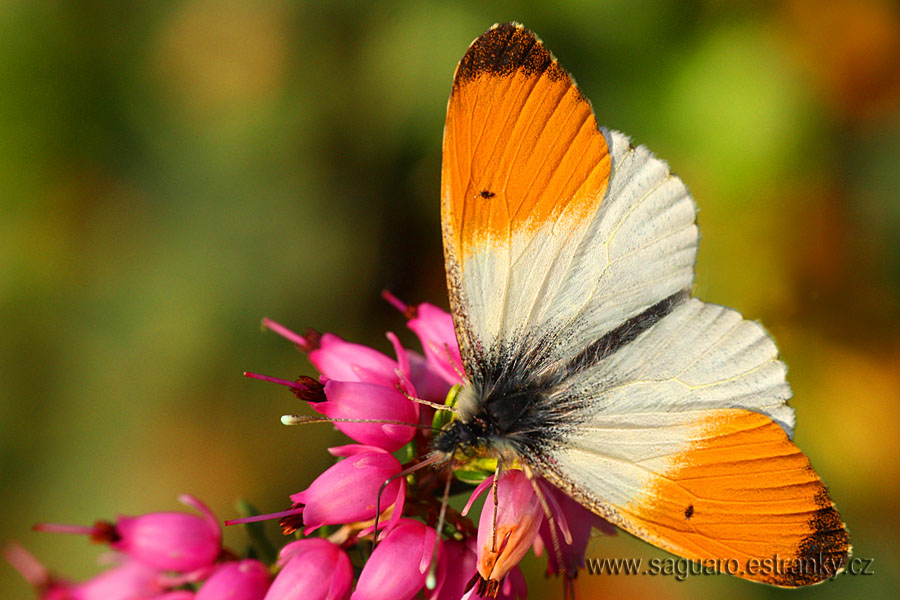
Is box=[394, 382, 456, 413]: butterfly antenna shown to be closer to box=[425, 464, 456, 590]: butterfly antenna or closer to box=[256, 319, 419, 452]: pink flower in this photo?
box=[256, 319, 419, 452]: pink flower

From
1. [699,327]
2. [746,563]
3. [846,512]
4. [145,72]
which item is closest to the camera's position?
[746,563]

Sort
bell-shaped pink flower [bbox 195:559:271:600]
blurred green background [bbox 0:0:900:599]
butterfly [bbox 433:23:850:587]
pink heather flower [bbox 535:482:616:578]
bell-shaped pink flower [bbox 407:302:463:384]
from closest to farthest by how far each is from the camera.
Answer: butterfly [bbox 433:23:850:587] → bell-shaped pink flower [bbox 195:559:271:600] → pink heather flower [bbox 535:482:616:578] → bell-shaped pink flower [bbox 407:302:463:384] → blurred green background [bbox 0:0:900:599]

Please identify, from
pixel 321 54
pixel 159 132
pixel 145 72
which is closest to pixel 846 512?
pixel 321 54

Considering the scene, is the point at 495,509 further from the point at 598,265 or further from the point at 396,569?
the point at 598,265

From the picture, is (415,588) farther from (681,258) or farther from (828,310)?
(828,310)

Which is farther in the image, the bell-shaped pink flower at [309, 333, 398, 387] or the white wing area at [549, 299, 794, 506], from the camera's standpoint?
the bell-shaped pink flower at [309, 333, 398, 387]

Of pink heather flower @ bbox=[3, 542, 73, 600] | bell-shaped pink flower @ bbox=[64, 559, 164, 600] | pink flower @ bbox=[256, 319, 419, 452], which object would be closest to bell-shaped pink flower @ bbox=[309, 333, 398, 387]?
pink flower @ bbox=[256, 319, 419, 452]

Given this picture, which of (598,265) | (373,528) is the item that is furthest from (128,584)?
(598,265)
